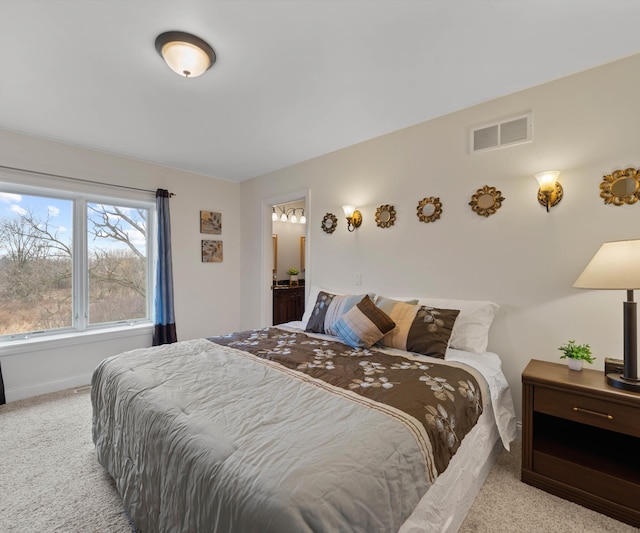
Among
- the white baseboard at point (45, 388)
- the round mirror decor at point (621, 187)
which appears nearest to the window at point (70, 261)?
the white baseboard at point (45, 388)

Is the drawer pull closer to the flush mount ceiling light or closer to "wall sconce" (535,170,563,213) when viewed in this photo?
"wall sconce" (535,170,563,213)

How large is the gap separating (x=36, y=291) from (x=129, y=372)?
2338 millimetres

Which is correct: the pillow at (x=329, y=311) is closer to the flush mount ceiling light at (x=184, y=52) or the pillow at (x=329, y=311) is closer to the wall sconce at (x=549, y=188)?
the wall sconce at (x=549, y=188)

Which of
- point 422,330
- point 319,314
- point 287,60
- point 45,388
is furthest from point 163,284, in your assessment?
point 422,330

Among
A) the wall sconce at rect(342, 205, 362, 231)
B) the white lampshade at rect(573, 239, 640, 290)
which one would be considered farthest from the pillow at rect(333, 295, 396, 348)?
the white lampshade at rect(573, 239, 640, 290)

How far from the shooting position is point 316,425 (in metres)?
1.18

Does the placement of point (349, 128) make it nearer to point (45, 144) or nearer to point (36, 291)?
point (45, 144)

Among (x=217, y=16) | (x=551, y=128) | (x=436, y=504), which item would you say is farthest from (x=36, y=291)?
(x=551, y=128)

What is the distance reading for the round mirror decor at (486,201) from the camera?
2357mm

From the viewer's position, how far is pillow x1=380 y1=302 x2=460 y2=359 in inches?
83.0

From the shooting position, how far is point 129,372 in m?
1.75

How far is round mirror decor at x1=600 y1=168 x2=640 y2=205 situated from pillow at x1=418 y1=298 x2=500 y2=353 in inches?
38.0

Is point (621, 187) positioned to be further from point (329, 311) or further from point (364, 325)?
point (329, 311)

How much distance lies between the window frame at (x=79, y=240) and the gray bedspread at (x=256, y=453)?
2.02 metres
